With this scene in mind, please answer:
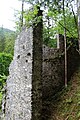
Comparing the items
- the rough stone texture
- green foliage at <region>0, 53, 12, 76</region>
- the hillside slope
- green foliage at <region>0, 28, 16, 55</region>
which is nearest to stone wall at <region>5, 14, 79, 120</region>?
the rough stone texture

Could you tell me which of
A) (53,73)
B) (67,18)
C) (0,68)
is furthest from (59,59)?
(0,68)

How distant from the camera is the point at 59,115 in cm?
830

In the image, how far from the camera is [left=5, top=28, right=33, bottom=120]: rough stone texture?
827cm

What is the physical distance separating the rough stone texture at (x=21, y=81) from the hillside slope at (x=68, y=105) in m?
1.14

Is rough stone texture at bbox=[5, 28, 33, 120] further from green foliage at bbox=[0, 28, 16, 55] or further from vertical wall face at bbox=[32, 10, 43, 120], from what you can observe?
green foliage at bbox=[0, 28, 16, 55]

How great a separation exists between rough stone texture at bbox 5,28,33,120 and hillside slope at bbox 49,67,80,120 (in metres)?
1.14

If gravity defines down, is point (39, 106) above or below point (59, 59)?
below

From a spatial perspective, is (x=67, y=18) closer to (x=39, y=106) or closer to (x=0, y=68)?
(x=39, y=106)

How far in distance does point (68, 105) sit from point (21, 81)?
1969 millimetres

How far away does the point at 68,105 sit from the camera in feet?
27.9

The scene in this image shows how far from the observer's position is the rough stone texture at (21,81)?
827 centimetres

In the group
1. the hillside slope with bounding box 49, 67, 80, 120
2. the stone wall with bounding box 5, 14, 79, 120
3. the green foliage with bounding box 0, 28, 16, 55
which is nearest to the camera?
the hillside slope with bounding box 49, 67, 80, 120

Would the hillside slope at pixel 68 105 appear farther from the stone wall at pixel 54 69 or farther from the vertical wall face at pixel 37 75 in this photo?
the vertical wall face at pixel 37 75

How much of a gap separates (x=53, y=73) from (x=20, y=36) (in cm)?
218
